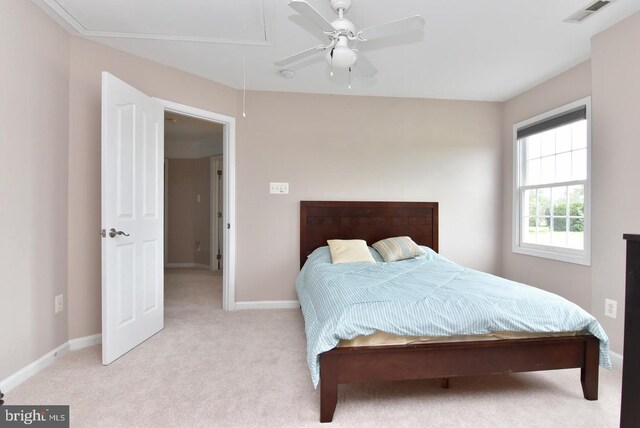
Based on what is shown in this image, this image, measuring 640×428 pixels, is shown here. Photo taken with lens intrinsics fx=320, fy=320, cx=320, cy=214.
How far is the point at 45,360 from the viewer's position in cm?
218

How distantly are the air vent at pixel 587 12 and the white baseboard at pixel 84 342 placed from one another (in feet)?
14.0

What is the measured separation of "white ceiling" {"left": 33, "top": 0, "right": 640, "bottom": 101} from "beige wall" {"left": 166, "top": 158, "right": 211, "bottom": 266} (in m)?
3.14

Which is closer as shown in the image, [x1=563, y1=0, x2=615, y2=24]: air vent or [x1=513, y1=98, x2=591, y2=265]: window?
[x1=563, y1=0, x2=615, y2=24]: air vent

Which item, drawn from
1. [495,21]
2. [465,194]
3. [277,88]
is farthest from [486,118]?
[277,88]

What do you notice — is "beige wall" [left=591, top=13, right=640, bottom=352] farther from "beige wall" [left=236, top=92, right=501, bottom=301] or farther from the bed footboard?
"beige wall" [left=236, top=92, right=501, bottom=301]

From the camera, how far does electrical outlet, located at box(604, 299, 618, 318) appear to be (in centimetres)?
233

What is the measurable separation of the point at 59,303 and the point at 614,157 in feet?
14.0

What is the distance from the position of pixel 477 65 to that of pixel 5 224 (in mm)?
3749

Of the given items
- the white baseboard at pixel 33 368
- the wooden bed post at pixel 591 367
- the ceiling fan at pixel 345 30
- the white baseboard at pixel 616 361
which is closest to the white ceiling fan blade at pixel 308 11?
the ceiling fan at pixel 345 30

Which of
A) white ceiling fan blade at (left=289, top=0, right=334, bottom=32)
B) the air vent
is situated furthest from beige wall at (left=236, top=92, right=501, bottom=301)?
white ceiling fan blade at (left=289, top=0, right=334, bottom=32)

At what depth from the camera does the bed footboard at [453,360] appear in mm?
1649

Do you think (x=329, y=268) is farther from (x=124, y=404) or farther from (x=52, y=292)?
(x=52, y=292)

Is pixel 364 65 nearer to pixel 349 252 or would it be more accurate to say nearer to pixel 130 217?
pixel 349 252

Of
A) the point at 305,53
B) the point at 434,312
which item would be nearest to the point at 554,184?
the point at 434,312
